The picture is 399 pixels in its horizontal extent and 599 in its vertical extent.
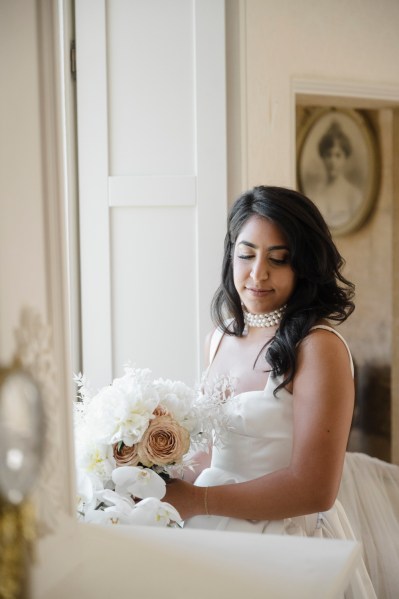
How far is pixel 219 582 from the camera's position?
673 mm

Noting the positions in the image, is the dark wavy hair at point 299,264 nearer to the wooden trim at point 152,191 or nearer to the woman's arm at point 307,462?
the woman's arm at point 307,462

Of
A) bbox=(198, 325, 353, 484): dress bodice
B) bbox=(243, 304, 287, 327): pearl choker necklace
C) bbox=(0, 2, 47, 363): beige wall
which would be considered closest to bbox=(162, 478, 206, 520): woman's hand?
bbox=(198, 325, 353, 484): dress bodice

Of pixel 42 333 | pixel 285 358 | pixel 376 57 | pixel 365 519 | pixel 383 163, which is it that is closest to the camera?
pixel 42 333

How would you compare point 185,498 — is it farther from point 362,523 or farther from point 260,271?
point 362,523

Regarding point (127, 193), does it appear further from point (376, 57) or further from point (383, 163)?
point (383, 163)

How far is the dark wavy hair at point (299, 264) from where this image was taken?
1.94 m

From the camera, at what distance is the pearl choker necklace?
6.93 feet

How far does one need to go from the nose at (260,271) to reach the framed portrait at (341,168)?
314 centimetres

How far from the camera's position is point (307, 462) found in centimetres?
177

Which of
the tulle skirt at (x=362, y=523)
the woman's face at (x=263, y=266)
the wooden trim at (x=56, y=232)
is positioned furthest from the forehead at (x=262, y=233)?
the wooden trim at (x=56, y=232)

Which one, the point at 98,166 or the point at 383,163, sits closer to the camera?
the point at 98,166

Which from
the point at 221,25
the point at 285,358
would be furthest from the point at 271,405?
the point at 221,25

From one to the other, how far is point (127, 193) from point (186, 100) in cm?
49

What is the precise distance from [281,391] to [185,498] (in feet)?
1.25
